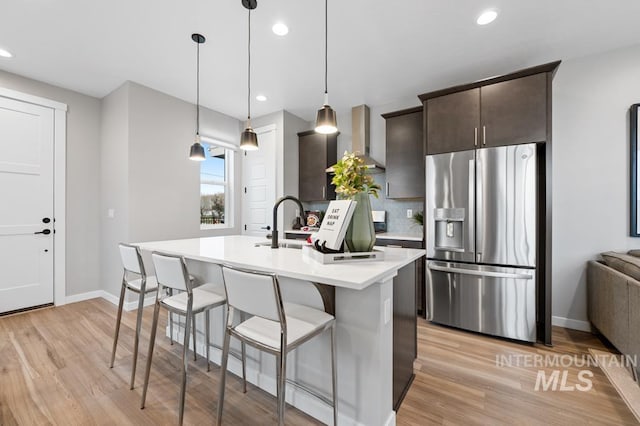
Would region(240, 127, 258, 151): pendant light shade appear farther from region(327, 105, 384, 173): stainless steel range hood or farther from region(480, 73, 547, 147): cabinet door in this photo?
region(480, 73, 547, 147): cabinet door

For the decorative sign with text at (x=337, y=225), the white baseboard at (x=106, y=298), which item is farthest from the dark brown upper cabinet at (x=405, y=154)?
the white baseboard at (x=106, y=298)

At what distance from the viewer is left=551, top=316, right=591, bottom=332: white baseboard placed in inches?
109

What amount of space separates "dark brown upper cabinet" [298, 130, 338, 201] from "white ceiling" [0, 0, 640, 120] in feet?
3.02

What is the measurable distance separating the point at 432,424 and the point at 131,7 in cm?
359

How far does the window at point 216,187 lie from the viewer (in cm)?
447

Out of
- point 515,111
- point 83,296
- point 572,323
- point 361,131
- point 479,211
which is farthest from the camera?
point 361,131

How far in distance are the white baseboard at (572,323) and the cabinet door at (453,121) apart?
6.67ft

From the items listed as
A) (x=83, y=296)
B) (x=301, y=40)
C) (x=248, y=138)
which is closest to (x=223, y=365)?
(x=248, y=138)

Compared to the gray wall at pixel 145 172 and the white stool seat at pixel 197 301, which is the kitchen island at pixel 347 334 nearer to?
the white stool seat at pixel 197 301

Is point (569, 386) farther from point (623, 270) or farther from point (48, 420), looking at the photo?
point (48, 420)

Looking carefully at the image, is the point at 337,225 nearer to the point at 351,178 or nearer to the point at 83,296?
the point at 351,178

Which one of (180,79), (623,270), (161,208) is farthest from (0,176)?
(623,270)

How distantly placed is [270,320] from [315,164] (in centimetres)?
336

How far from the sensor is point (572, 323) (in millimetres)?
2820
